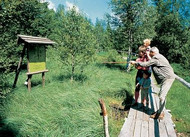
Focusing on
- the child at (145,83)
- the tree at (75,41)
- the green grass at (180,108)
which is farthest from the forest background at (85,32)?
the child at (145,83)

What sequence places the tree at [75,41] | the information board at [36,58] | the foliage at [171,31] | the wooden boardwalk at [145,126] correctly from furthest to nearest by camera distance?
the foliage at [171,31]
the tree at [75,41]
the information board at [36,58]
the wooden boardwalk at [145,126]

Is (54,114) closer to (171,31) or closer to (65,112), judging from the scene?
(65,112)

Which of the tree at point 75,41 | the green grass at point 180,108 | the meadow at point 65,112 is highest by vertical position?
the tree at point 75,41

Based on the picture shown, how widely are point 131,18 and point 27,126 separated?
13.6 metres

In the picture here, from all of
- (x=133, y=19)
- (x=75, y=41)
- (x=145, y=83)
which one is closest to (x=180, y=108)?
(x=145, y=83)

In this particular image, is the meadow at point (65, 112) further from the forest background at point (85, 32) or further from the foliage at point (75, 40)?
the foliage at point (75, 40)

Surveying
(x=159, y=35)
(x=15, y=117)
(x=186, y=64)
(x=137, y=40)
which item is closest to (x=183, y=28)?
(x=159, y=35)

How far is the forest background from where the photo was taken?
669 cm

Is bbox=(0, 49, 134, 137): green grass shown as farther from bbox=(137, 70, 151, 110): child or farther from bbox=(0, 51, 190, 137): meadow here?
bbox=(137, 70, 151, 110): child

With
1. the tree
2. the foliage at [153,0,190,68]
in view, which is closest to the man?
the tree

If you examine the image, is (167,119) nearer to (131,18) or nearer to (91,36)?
(91,36)

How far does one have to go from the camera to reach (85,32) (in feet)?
28.5

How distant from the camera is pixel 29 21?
51.6 feet

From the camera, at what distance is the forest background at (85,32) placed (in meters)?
6.69
